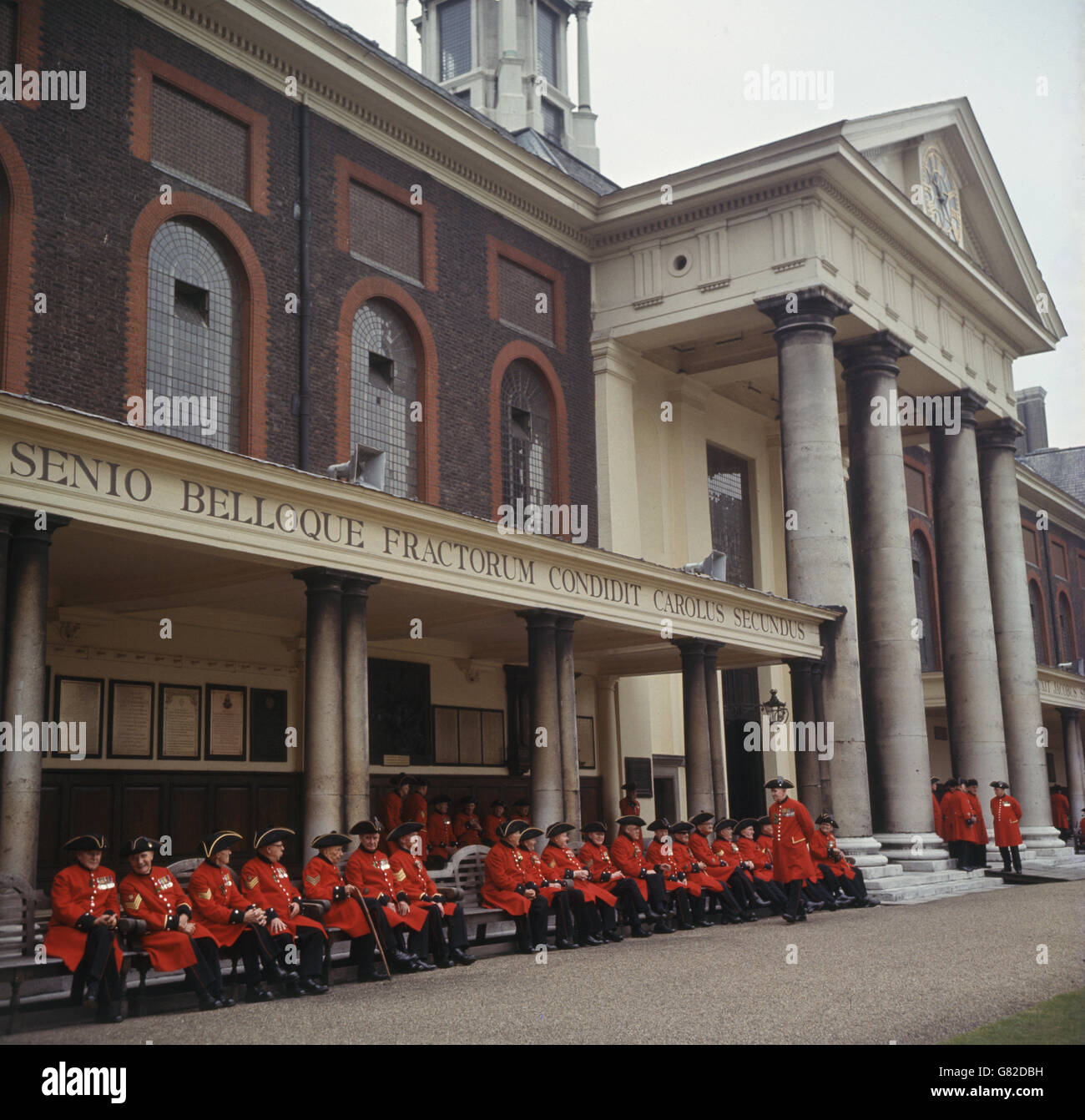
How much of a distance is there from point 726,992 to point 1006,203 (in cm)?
2776

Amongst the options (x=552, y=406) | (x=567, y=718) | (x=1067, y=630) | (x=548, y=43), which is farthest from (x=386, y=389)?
(x=1067, y=630)

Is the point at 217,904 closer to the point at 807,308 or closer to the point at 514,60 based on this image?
the point at 807,308

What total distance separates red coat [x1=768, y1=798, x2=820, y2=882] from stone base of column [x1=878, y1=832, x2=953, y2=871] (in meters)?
6.45

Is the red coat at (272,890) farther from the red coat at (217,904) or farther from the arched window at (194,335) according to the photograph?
the arched window at (194,335)

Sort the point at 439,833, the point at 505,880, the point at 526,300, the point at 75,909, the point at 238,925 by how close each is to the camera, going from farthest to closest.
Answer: the point at 526,300, the point at 439,833, the point at 505,880, the point at 238,925, the point at 75,909

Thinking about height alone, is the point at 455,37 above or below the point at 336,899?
above

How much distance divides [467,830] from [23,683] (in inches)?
376

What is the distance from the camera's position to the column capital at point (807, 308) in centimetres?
2506

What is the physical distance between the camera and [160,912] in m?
11.1

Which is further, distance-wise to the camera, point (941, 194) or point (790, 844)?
point (941, 194)

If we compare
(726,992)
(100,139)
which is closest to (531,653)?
(726,992)

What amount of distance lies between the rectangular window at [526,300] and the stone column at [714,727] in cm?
743
